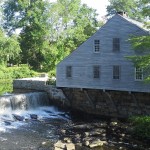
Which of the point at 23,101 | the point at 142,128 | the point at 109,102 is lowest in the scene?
the point at 142,128

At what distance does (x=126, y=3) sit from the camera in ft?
250

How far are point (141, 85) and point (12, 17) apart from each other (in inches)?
1700

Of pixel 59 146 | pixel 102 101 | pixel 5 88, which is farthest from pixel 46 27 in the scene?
pixel 59 146

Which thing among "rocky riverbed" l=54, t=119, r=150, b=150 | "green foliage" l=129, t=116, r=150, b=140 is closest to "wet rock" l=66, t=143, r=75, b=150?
"rocky riverbed" l=54, t=119, r=150, b=150

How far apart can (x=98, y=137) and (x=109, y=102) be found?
7215 millimetres

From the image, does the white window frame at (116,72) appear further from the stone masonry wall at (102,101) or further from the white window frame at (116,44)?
the white window frame at (116,44)

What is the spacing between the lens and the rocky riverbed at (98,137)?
2034cm

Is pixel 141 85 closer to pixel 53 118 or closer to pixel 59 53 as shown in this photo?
pixel 53 118

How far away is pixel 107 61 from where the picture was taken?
94.9 feet

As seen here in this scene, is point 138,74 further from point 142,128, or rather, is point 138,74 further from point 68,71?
point 68,71

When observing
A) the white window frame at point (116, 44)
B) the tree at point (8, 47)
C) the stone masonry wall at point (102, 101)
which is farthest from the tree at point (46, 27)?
the white window frame at point (116, 44)

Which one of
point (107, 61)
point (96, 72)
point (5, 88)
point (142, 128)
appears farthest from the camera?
point (5, 88)

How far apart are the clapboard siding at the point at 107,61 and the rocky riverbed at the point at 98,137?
345 centimetres

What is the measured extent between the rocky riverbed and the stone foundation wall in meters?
1.54
